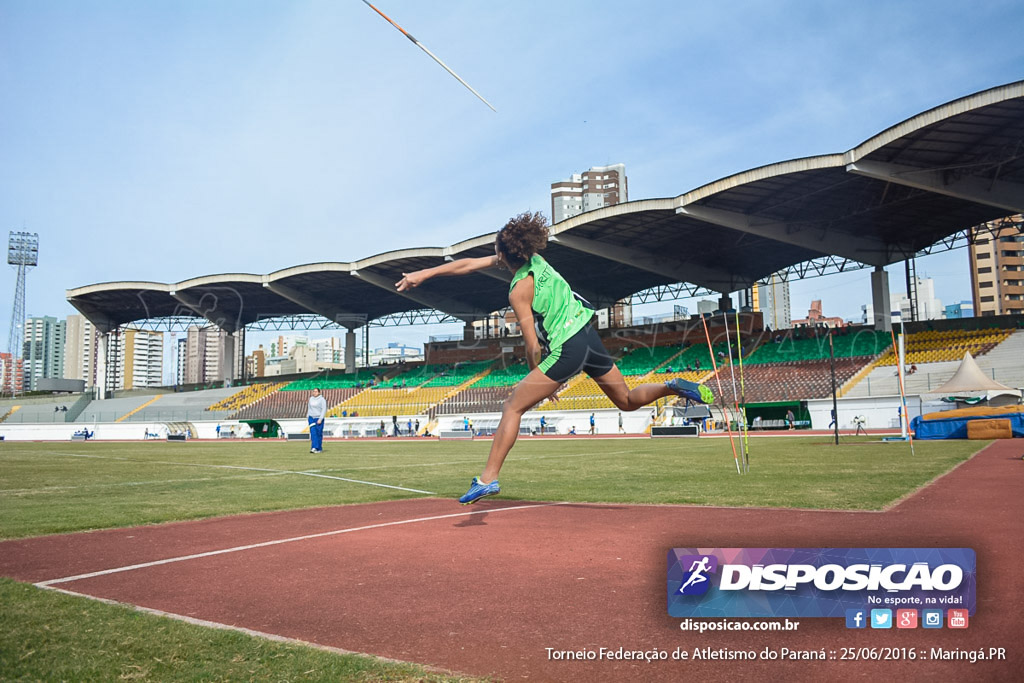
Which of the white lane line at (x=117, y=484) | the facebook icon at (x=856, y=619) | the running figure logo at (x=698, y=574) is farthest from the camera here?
the white lane line at (x=117, y=484)

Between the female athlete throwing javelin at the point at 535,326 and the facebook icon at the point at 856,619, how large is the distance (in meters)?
3.37

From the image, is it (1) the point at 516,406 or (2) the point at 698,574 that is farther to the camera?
(1) the point at 516,406

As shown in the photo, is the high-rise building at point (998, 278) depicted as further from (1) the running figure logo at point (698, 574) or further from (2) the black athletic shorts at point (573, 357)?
(1) the running figure logo at point (698, 574)

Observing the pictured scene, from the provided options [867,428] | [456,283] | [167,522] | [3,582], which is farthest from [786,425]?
[3,582]

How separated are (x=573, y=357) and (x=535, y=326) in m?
0.45

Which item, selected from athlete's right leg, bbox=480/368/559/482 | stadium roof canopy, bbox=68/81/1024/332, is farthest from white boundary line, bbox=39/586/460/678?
stadium roof canopy, bbox=68/81/1024/332

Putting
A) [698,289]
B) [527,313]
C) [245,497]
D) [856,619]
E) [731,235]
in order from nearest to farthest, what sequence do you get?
[856,619] → [527,313] → [245,497] → [731,235] → [698,289]

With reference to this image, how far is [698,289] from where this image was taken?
5134 cm

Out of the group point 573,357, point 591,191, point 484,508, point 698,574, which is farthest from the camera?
point 591,191

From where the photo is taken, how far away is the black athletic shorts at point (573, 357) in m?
6.36

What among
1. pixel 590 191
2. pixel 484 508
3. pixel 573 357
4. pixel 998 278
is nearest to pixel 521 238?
pixel 573 357

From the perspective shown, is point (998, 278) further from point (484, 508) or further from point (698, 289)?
point (484, 508)

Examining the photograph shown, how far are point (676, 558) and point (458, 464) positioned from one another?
13.1m

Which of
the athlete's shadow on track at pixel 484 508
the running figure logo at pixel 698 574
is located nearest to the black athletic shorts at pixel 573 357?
the athlete's shadow on track at pixel 484 508
